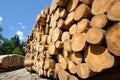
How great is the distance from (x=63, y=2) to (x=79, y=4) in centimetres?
46

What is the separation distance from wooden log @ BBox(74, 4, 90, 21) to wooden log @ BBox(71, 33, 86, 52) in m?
0.22

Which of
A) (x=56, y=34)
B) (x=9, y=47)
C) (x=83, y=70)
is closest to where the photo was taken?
(x=83, y=70)

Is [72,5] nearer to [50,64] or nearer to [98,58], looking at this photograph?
[98,58]

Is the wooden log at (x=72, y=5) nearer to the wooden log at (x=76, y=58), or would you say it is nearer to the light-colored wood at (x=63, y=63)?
the wooden log at (x=76, y=58)

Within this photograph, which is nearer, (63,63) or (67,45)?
(67,45)

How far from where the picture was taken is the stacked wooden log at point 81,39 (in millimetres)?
2250

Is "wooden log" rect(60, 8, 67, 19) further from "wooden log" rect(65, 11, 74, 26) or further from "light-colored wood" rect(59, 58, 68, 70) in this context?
"light-colored wood" rect(59, 58, 68, 70)

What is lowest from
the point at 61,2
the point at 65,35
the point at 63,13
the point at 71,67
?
the point at 71,67

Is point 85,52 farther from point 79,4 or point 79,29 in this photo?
point 79,4

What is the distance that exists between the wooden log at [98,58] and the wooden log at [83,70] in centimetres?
8

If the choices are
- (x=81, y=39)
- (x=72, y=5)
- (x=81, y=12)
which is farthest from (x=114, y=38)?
(x=72, y=5)

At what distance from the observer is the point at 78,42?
9.16 ft

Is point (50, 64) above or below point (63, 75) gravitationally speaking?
above

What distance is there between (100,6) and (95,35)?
12.8 inches
